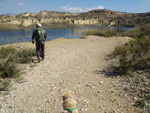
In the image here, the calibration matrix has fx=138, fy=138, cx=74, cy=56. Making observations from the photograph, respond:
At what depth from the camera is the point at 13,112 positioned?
2.74m

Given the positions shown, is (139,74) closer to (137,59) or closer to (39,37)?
(137,59)

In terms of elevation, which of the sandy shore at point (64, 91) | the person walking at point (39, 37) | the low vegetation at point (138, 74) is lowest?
the sandy shore at point (64, 91)

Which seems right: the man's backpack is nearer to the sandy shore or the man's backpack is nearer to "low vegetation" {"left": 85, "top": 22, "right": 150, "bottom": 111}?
the sandy shore

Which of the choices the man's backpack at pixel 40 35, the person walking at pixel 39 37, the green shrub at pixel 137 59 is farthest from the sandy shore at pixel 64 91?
the man's backpack at pixel 40 35

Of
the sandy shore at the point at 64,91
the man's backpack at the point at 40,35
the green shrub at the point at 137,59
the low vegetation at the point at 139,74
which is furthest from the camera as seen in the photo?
the man's backpack at the point at 40,35

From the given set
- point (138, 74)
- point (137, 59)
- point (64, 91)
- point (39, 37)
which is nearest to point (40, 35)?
point (39, 37)

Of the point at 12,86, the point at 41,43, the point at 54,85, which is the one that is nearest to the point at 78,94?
the point at 54,85

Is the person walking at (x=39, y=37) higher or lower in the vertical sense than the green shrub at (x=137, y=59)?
higher

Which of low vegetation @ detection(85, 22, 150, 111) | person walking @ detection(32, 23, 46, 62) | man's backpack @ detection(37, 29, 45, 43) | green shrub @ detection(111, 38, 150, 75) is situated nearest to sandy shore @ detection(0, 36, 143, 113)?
low vegetation @ detection(85, 22, 150, 111)

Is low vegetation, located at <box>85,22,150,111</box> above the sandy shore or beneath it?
above

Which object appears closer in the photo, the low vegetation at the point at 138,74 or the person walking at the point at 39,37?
the low vegetation at the point at 138,74

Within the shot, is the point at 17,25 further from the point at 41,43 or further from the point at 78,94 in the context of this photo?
the point at 78,94

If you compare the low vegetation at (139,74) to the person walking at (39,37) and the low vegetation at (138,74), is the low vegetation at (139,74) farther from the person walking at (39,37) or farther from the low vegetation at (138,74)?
the person walking at (39,37)

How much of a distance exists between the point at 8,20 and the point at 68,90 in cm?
3591
